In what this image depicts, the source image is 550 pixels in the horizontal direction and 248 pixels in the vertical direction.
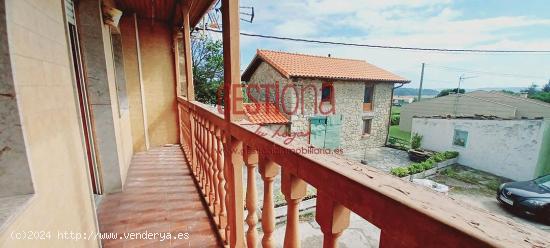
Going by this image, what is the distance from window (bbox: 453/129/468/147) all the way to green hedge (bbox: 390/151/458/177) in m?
0.59

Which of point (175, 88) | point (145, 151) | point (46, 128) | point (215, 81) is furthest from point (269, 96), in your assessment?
point (46, 128)

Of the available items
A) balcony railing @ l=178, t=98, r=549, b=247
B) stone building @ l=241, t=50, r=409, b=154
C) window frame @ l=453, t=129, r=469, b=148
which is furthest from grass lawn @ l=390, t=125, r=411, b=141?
balcony railing @ l=178, t=98, r=549, b=247

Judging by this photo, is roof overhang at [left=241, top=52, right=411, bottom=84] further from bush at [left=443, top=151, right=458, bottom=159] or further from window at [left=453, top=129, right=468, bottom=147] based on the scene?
bush at [left=443, top=151, right=458, bottom=159]

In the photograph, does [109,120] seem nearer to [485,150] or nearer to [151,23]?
[151,23]

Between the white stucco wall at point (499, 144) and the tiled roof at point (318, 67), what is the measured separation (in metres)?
3.71

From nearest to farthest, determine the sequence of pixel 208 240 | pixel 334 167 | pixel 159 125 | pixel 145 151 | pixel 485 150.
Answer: pixel 334 167 < pixel 208 240 < pixel 145 151 < pixel 159 125 < pixel 485 150

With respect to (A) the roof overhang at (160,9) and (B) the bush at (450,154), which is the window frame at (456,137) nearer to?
(B) the bush at (450,154)

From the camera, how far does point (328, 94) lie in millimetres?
11445

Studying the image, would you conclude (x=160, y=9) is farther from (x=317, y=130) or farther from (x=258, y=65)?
(x=317, y=130)

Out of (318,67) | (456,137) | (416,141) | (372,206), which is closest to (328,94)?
(318,67)

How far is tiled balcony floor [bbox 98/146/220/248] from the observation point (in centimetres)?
202

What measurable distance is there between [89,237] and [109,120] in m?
1.59

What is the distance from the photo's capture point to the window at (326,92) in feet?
36.2

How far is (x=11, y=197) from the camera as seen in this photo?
883 millimetres
